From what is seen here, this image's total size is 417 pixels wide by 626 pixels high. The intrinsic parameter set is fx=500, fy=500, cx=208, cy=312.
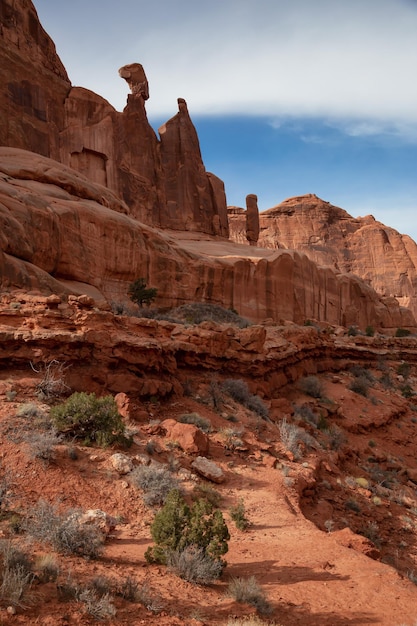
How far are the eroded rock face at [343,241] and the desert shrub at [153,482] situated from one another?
69.4 meters

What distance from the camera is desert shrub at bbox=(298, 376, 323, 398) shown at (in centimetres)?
2072

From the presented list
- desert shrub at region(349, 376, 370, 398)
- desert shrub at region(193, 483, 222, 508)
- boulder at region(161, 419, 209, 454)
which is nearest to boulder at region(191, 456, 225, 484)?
boulder at region(161, 419, 209, 454)

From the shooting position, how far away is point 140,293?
24.8 m

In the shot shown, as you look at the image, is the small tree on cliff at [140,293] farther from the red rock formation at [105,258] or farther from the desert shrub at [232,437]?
the desert shrub at [232,437]

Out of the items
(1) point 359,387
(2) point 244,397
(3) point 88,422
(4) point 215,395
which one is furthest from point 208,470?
(1) point 359,387

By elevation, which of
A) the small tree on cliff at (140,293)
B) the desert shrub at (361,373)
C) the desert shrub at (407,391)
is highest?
the small tree on cliff at (140,293)

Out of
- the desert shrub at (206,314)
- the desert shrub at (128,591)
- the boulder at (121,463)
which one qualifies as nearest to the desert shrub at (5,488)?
the boulder at (121,463)

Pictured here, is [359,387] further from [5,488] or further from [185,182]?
[185,182]

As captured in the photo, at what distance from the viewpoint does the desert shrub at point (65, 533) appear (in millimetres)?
5871

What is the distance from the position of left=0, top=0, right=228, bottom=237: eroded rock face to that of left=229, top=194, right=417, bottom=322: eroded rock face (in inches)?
955

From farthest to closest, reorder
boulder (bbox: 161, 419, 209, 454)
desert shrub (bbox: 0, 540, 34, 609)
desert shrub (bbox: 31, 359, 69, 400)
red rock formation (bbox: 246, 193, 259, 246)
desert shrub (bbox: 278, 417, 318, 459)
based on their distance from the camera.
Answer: red rock formation (bbox: 246, 193, 259, 246) → desert shrub (bbox: 278, 417, 318, 459) → desert shrub (bbox: 31, 359, 69, 400) → boulder (bbox: 161, 419, 209, 454) → desert shrub (bbox: 0, 540, 34, 609)

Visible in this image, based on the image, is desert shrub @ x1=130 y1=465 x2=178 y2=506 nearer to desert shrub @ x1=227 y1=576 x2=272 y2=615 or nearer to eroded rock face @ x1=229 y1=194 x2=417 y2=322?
desert shrub @ x1=227 y1=576 x2=272 y2=615

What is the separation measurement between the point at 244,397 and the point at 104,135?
35352 mm

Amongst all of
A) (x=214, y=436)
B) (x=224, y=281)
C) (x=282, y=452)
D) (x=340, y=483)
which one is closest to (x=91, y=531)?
(x=214, y=436)
